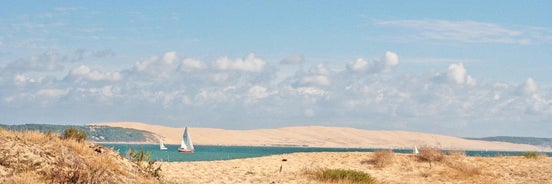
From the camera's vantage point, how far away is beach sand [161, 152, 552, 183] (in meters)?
27.8

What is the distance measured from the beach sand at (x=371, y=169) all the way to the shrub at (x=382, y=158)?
0.19 meters

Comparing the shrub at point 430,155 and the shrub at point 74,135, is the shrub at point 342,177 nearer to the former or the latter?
the shrub at point 430,155

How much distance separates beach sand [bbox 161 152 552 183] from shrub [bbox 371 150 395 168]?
19 cm

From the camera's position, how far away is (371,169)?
105 ft

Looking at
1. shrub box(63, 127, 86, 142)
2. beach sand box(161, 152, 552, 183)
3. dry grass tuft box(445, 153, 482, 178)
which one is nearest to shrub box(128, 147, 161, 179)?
shrub box(63, 127, 86, 142)

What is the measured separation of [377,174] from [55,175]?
1715cm

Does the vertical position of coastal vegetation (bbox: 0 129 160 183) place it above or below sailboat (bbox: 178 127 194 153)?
below

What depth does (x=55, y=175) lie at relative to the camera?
645 inches

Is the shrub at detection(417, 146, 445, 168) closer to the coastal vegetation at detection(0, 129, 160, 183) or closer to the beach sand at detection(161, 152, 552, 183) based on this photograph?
the beach sand at detection(161, 152, 552, 183)

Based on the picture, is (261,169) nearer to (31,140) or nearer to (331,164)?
(331,164)

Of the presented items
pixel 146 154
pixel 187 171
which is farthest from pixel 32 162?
pixel 187 171

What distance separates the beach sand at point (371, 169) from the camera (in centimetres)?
2783

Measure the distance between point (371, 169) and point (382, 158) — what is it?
1.25 m

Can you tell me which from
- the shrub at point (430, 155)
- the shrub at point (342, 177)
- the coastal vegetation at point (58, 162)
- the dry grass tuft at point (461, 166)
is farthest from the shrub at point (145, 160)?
the shrub at point (430, 155)
